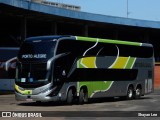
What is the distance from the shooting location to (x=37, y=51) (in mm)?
A: 24312

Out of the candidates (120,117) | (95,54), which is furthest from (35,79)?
(120,117)

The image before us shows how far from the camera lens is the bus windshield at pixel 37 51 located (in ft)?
78.5

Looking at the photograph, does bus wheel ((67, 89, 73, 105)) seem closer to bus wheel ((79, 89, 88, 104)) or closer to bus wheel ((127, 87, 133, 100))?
bus wheel ((79, 89, 88, 104))

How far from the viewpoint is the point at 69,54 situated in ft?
81.0

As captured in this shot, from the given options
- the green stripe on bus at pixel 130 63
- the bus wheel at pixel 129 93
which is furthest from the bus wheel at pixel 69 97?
the bus wheel at pixel 129 93

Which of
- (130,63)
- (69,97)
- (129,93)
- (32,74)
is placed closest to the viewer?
(32,74)

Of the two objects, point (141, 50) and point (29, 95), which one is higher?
point (141, 50)

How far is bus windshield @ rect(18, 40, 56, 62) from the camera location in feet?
78.5

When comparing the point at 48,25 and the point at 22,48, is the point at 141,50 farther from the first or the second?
the point at 48,25

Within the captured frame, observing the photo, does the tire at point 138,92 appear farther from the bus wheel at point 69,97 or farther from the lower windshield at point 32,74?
the lower windshield at point 32,74

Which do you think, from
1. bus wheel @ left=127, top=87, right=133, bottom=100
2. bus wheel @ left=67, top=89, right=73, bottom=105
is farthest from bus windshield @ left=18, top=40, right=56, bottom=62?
bus wheel @ left=127, top=87, right=133, bottom=100

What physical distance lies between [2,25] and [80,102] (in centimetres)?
3647

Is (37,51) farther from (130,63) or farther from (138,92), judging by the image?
(138,92)

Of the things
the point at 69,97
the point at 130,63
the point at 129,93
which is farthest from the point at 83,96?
the point at 129,93
